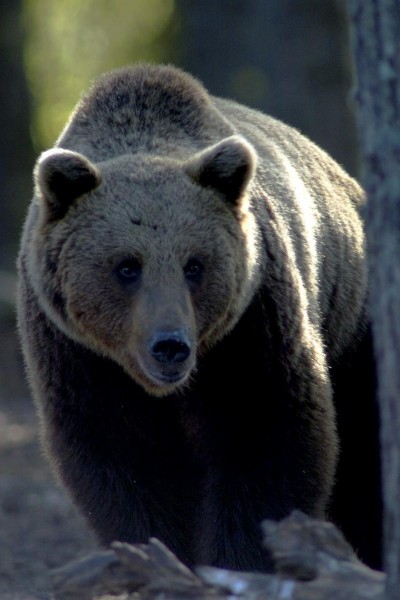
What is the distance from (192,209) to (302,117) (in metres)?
9.67

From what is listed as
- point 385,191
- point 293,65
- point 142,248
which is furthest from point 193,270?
point 293,65

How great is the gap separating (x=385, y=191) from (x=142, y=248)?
1.93m

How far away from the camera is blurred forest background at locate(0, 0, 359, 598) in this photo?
30.1 ft

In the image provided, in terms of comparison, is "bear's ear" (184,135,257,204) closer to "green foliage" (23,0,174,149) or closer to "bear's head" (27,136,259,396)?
"bear's head" (27,136,259,396)

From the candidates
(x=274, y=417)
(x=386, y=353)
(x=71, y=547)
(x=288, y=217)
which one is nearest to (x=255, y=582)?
(x=386, y=353)

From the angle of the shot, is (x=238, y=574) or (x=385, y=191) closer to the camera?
(x=385, y=191)

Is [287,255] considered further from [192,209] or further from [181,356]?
[181,356]

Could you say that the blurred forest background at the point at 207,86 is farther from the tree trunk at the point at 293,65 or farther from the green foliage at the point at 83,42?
the green foliage at the point at 83,42

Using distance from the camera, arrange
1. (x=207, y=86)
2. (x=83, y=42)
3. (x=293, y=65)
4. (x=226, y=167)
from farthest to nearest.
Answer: (x=83, y=42), (x=207, y=86), (x=293, y=65), (x=226, y=167)

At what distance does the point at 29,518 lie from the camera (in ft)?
30.6

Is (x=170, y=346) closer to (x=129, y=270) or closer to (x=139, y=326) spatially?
(x=139, y=326)

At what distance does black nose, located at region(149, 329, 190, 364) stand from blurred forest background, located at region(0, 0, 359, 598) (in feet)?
8.55

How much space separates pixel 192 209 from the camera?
570 centimetres

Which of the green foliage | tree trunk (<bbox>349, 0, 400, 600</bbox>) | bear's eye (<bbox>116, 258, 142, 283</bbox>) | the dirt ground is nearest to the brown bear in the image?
bear's eye (<bbox>116, 258, 142, 283</bbox>)
